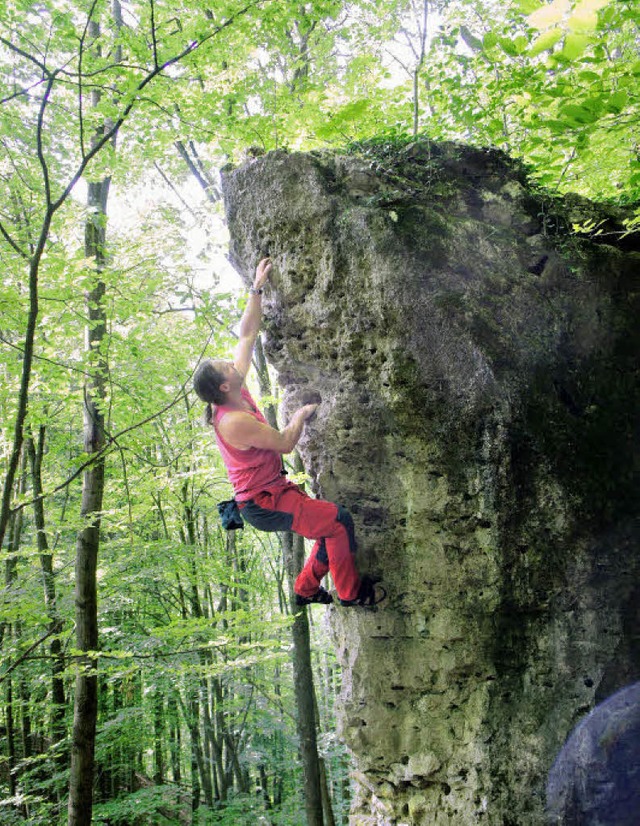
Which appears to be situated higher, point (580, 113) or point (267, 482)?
point (580, 113)

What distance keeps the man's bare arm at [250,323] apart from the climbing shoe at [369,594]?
6.08ft

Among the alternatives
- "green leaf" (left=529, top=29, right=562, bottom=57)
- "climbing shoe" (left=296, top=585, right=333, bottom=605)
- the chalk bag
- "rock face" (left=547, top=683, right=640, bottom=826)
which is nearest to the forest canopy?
"green leaf" (left=529, top=29, right=562, bottom=57)

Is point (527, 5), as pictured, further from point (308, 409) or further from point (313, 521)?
point (313, 521)

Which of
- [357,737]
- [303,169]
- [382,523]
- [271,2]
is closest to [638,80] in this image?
[303,169]

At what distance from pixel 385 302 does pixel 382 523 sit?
1612 millimetres

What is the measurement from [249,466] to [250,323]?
1212 mm

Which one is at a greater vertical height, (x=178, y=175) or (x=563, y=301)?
(x=178, y=175)

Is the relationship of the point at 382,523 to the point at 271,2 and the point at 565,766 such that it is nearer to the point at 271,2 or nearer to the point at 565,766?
the point at 565,766

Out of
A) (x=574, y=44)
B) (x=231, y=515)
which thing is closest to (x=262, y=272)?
(x=231, y=515)

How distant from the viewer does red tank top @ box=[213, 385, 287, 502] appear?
3.72m

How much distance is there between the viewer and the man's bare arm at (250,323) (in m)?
4.18

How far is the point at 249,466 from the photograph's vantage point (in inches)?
147

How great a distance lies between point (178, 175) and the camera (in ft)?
37.1

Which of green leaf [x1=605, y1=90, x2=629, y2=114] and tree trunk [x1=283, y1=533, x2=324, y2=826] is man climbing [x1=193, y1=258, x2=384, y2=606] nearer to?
green leaf [x1=605, y1=90, x2=629, y2=114]
